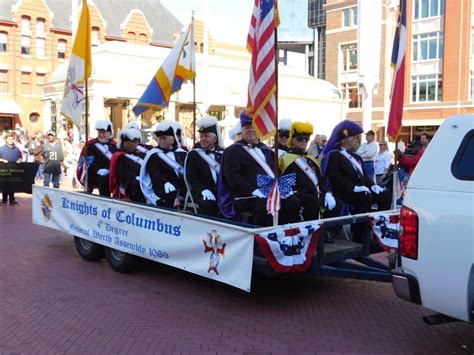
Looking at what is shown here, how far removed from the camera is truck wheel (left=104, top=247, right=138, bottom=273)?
7160 mm

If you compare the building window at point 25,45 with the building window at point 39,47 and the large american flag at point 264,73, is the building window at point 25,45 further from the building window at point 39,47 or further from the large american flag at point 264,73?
the large american flag at point 264,73

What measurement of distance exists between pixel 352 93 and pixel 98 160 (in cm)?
4713

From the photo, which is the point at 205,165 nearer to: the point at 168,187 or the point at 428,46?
the point at 168,187

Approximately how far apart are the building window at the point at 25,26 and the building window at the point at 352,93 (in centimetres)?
2963

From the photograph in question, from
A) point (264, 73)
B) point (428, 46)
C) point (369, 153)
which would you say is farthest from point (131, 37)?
point (264, 73)

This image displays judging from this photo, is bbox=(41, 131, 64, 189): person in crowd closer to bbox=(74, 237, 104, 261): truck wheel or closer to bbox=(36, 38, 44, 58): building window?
bbox=(74, 237, 104, 261): truck wheel

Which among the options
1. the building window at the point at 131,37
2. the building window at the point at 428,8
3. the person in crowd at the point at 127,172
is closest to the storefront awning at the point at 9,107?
the building window at the point at 131,37

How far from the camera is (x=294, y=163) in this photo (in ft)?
20.5

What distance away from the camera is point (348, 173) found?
670cm

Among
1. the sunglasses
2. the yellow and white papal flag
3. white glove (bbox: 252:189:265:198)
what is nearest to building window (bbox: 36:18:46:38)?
the yellow and white papal flag

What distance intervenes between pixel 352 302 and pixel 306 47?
268ft

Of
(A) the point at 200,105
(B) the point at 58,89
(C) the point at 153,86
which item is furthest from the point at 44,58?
(C) the point at 153,86

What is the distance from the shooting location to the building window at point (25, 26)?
45938 millimetres

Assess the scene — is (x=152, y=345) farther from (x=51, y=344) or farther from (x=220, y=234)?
(x=220, y=234)
